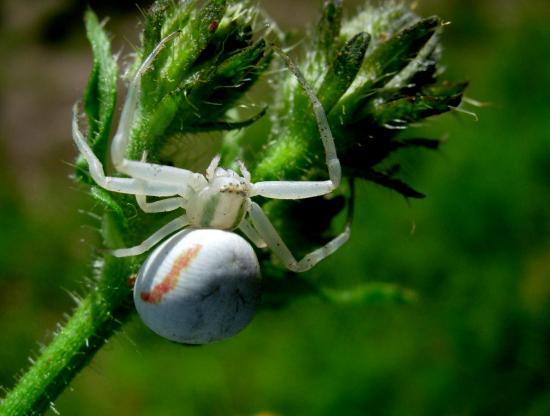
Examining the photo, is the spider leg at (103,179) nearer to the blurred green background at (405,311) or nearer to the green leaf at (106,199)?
the green leaf at (106,199)

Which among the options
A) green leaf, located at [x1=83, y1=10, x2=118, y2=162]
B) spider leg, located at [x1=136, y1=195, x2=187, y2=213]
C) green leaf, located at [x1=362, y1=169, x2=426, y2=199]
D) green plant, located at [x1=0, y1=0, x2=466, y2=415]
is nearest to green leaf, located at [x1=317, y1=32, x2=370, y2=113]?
green plant, located at [x1=0, y1=0, x2=466, y2=415]

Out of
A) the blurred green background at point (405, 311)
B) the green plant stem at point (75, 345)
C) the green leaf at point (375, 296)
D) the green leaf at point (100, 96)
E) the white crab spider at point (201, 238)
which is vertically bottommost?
the blurred green background at point (405, 311)

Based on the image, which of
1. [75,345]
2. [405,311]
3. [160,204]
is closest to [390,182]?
[160,204]

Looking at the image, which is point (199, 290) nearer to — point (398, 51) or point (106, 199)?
point (106, 199)

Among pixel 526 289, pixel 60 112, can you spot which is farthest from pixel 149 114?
pixel 60 112

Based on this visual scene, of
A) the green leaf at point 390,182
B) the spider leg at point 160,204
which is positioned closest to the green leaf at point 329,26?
the green leaf at point 390,182

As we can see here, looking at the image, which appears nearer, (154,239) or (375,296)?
(154,239)
